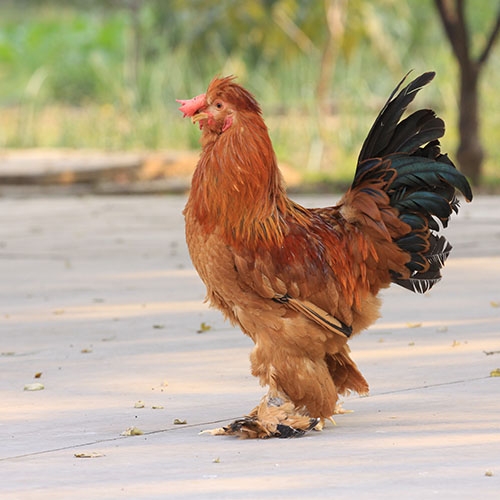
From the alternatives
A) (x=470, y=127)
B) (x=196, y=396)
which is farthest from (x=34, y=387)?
(x=470, y=127)

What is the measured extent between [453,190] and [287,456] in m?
1.57

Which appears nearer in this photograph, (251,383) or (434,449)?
(434,449)

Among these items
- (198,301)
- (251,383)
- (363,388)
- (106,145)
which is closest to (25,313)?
(198,301)

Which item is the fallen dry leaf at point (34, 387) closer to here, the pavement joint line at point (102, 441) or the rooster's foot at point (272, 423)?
the pavement joint line at point (102, 441)

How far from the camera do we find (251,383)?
6.68m

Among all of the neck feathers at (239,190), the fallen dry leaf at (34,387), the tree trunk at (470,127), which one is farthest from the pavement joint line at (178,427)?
the tree trunk at (470,127)

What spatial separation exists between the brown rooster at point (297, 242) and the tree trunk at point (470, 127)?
13.2m

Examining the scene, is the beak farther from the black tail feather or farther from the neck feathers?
the black tail feather

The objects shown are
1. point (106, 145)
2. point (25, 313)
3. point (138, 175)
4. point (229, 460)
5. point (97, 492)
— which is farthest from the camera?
point (106, 145)

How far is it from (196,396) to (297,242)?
3.86ft

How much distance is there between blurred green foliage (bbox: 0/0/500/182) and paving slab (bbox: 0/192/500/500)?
11.5 metres

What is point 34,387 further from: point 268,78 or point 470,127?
point 268,78

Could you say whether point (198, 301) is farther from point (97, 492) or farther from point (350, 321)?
point (97, 492)

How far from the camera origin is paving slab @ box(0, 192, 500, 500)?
4.73 meters
